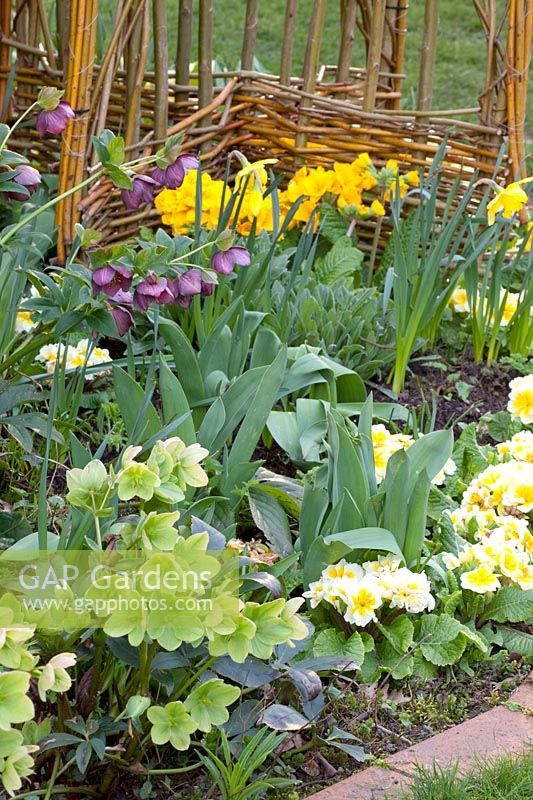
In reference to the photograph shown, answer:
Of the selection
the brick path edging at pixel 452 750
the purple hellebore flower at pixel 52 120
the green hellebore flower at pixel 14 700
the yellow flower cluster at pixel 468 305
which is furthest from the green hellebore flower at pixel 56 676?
the yellow flower cluster at pixel 468 305

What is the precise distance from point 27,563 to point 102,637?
21 cm

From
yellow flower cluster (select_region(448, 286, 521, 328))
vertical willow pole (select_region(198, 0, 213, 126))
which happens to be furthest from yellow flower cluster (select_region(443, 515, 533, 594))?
vertical willow pole (select_region(198, 0, 213, 126))

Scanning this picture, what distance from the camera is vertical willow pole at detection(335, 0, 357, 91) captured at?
3.34 m

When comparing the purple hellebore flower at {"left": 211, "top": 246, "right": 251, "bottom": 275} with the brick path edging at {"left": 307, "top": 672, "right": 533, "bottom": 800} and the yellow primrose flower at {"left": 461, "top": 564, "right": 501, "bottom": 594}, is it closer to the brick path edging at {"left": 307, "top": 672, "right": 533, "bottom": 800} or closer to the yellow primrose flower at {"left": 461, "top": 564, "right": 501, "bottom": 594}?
the yellow primrose flower at {"left": 461, "top": 564, "right": 501, "bottom": 594}

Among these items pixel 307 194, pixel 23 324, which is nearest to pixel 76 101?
pixel 23 324

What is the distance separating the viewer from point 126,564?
1.28m

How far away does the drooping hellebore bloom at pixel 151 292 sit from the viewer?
57.9 inches

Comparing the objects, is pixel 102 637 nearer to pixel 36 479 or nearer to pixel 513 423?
pixel 36 479

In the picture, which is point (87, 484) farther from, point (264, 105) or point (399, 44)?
point (399, 44)

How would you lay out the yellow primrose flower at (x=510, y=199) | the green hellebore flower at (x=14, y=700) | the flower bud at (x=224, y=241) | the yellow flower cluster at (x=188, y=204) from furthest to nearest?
1. the yellow flower cluster at (x=188, y=204)
2. the yellow primrose flower at (x=510, y=199)
3. the flower bud at (x=224, y=241)
4. the green hellebore flower at (x=14, y=700)

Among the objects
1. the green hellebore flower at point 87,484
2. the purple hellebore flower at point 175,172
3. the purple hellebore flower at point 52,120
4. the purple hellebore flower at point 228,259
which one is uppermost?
the purple hellebore flower at point 52,120

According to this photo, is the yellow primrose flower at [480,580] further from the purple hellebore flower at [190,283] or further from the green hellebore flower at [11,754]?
the green hellebore flower at [11,754]

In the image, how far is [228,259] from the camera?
5.48 ft

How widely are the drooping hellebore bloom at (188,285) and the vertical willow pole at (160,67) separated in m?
1.43
